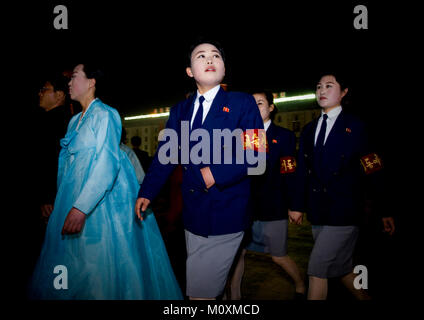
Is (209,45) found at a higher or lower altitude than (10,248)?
higher

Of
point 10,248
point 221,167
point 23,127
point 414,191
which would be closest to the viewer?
point 221,167

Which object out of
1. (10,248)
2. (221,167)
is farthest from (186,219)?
(10,248)

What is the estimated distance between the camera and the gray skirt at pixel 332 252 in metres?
2.13

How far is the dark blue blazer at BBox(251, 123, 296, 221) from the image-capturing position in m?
2.79

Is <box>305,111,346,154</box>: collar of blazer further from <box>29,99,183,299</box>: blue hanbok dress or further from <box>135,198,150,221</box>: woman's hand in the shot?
<box>29,99,183,299</box>: blue hanbok dress

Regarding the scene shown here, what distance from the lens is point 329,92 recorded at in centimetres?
236

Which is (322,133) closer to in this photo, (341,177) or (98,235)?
(341,177)

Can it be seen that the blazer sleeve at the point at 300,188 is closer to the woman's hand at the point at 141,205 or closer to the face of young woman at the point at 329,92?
the face of young woman at the point at 329,92

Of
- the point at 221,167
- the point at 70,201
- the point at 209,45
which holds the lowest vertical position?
the point at 70,201

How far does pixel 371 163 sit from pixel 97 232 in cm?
231

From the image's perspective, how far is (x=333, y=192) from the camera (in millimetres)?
2176

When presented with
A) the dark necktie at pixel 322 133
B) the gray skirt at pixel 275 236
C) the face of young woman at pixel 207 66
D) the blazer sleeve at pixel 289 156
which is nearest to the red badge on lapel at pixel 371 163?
the dark necktie at pixel 322 133
